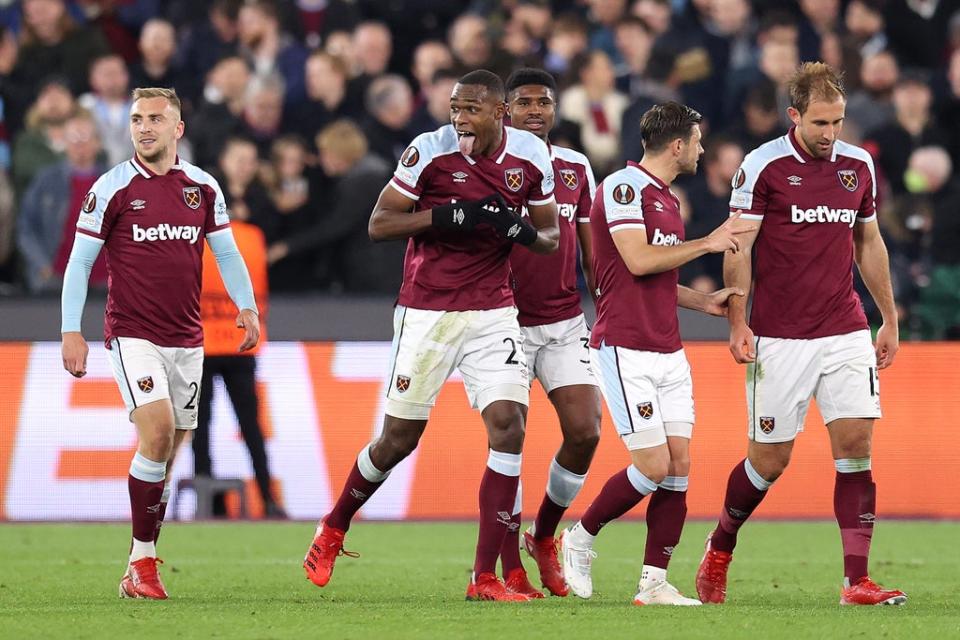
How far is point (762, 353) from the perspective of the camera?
338 inches

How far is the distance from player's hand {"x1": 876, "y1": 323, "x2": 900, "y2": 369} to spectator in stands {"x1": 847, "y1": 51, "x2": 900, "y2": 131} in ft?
26.5

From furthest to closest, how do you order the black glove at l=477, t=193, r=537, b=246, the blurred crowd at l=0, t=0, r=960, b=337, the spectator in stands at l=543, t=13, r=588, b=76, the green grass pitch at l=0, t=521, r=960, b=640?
the spectator in stands at l=543, t=13, r=588, b=76 < the blurred crowd at l=0, t=0, r=960, b=337 < the black glove at l=477, t=193, r=537, b=246 < the green grass pitch at l=0, t=521, r=960, b=640

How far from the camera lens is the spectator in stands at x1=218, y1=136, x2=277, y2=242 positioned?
14.6 meters

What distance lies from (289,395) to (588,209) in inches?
185

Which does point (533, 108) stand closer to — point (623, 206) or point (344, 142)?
point (623, 206)

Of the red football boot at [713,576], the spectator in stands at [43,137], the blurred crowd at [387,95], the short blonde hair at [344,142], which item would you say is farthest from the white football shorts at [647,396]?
the spectator in stands at [43,137]

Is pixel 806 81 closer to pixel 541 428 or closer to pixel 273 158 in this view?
pixel 541 428

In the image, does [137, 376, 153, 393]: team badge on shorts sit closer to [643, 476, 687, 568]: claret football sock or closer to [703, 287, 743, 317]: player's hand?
→ [643, 476, 687, 568]: claret football sock

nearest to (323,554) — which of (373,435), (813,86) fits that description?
(813,86)

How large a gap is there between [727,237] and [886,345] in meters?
1.31

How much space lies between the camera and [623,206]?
8195mm

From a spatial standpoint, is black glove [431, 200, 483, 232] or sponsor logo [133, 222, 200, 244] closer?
black glove [431, 200, 483, 232]

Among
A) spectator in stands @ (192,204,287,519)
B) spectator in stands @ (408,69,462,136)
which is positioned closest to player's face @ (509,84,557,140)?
spectator in stands @ (192,204,287,519)

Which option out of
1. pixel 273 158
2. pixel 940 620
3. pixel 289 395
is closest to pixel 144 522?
pixel 940 620
